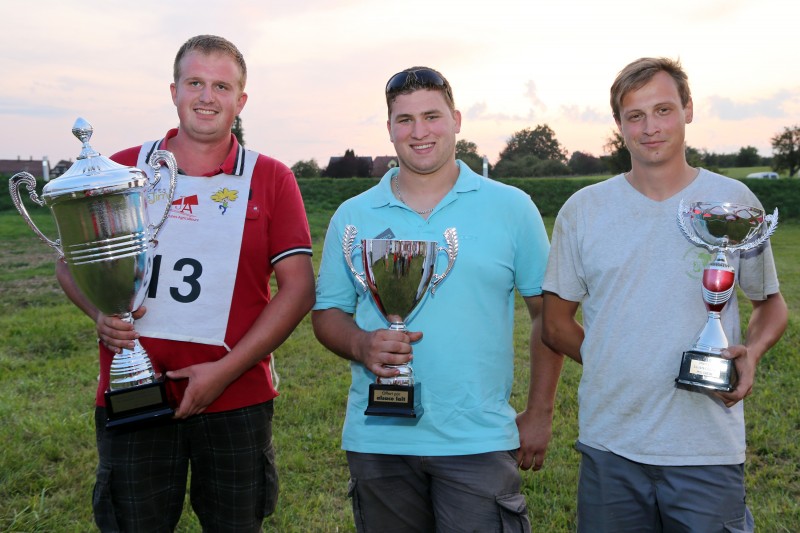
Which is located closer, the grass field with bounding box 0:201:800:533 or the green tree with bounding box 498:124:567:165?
the grass field with bounding box 0:201:800:533

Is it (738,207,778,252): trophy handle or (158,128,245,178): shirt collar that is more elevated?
(158,128,245,178): shirt collar

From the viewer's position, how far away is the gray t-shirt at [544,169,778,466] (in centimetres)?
204

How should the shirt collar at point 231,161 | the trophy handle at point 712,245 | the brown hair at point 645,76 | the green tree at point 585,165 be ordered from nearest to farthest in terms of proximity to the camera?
the trophy handle at point 712,245, the brown hair at point 645,76, the shirt collar at point 231,161, the green tree at point 585,165

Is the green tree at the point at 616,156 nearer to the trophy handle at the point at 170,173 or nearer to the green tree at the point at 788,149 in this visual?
the green tree at the point at 788,149

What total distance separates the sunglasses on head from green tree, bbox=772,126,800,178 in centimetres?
4928

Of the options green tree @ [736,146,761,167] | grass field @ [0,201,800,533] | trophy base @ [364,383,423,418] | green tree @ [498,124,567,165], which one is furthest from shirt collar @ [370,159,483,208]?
green tree @ [736,146,761,167]

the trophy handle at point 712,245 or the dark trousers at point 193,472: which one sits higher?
the trophy handle at point 712,245

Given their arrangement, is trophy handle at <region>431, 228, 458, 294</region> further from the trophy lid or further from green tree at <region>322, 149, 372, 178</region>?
green tree at <region>322, 149, 372, 178</region>

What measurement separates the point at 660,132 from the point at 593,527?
3.98 ft

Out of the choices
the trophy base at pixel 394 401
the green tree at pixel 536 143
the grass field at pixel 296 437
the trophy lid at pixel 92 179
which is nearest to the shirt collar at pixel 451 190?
the trophy base at pixel 394 401

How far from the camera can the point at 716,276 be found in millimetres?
1939

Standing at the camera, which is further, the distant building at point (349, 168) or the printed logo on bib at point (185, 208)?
the distant building at point (349, 168)

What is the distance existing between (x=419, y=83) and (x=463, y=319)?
775 mm

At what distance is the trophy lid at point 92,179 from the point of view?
2219mm
